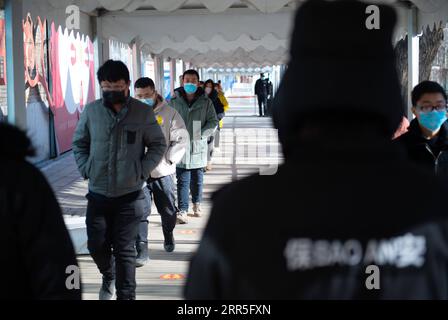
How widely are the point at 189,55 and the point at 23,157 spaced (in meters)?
20.8

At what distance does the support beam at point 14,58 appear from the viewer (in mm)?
6375

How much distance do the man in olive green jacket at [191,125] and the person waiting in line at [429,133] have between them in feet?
13.7

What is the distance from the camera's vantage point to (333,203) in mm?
1386

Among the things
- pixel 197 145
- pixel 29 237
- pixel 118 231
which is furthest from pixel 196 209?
pixel 29 237

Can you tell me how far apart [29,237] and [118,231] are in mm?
2812

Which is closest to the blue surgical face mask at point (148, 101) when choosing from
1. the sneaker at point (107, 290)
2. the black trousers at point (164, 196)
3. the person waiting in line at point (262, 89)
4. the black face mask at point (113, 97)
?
the black trousers at point (164, 196)

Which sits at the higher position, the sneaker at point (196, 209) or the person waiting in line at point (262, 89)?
the person waiting in line at point (262, 89)

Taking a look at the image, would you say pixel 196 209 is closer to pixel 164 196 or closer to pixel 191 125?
pixel 191 125

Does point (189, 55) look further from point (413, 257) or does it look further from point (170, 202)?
point (413, 257)

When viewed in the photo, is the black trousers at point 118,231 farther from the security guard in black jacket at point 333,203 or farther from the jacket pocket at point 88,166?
the security guard in black jacket at point 333,203

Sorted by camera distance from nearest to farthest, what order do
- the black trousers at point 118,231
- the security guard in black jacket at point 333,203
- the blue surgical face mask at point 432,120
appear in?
the security guard in black jacket at point 333,203 → the blue surgical face mask at point 432,120 → the black trousers at point 118,231

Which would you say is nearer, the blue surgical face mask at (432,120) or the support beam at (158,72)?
the blue surgical face mask at (432,120)
